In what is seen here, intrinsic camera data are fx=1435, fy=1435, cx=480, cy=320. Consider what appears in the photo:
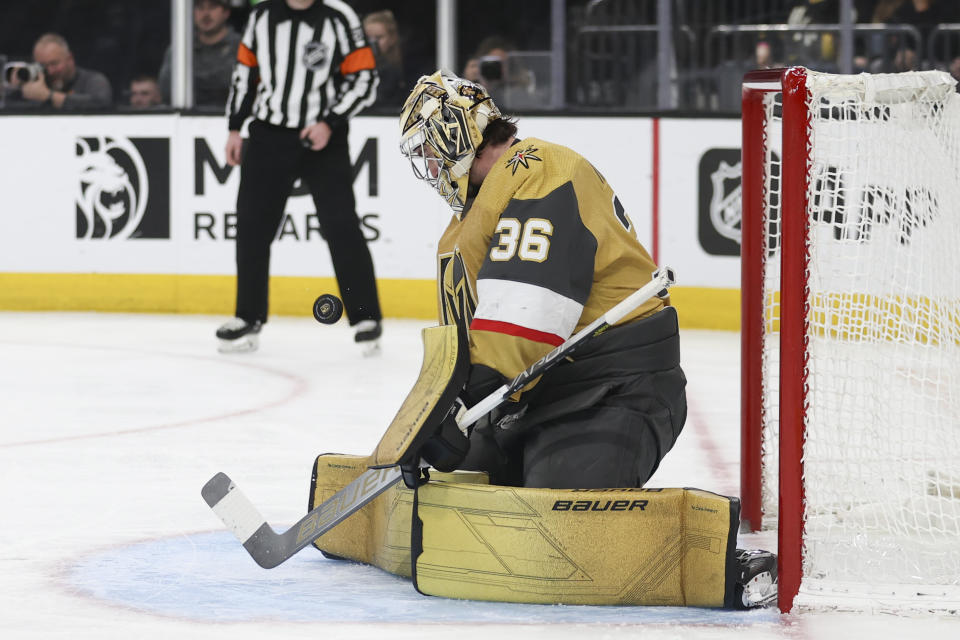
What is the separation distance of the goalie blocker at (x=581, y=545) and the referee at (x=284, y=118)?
9.70 ft

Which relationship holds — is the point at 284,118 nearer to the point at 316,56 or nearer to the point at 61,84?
the point at 316,56

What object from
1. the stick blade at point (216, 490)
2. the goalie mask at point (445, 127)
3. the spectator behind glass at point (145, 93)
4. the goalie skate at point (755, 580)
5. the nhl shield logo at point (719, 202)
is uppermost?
the spectator behind glass at point (145, 93)

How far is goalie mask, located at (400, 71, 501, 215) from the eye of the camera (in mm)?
2016

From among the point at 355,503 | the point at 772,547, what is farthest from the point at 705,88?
the point at 355,503

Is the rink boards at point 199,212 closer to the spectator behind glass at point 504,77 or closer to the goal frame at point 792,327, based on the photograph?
the spectator behind glass at point 504,77

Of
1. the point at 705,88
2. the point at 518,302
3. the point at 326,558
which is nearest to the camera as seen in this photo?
the point at 518,302

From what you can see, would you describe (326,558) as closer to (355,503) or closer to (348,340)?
(355,503)

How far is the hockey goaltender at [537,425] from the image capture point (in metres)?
1.82

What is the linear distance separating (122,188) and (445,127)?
13.7 feet

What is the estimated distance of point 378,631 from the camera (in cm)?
173

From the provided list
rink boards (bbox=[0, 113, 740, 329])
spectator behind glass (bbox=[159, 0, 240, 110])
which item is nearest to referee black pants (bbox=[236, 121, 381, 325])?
rink boards (bbox=[0, 113, 740, 329])

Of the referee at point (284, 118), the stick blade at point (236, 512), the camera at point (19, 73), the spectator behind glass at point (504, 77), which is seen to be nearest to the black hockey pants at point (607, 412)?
the stick blade at point (236, 512)

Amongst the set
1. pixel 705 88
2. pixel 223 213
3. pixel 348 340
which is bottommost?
pixel 348 340

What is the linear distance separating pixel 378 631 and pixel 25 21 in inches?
276
